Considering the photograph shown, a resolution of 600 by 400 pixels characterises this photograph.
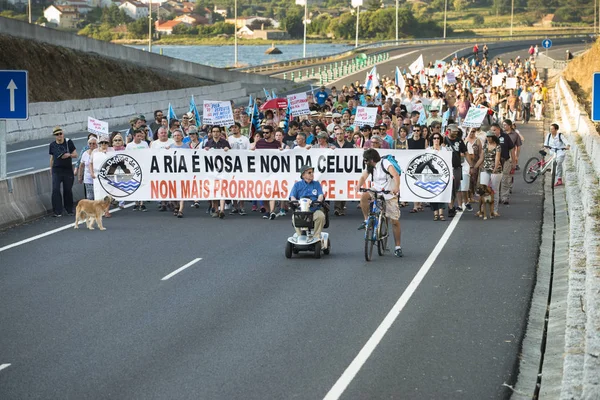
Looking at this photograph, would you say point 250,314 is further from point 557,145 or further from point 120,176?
point 557,145

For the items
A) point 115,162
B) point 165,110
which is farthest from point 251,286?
point 165,110

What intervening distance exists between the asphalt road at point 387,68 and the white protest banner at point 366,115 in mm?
9026

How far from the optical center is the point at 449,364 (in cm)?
1106

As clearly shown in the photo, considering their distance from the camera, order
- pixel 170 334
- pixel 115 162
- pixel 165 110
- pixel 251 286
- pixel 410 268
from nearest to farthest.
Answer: pixel 170 334 → pixel 251 286 → pixel 410 268 → pixel 115 162 → pixel 165 110

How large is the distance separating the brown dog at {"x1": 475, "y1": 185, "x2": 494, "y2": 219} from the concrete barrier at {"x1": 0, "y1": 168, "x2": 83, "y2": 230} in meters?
8.53

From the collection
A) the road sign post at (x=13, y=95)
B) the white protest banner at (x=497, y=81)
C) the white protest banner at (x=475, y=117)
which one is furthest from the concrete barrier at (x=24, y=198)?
the white protest banner at (x=497, y=81)

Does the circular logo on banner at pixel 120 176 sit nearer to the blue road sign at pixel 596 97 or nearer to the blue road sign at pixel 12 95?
the blue road sign at pixel 12 95

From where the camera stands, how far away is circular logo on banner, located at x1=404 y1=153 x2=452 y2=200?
22.3 meters

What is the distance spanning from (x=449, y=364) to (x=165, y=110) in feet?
145

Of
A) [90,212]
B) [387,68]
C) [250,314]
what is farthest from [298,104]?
[387,68]

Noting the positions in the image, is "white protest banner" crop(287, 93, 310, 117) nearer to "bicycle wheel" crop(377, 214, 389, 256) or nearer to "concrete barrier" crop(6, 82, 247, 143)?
"concrete barrier" crop(6, 82, 247, 143)

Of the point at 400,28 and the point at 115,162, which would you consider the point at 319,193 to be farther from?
the point at 400,28

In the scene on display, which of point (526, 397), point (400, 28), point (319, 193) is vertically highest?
point (400, 28)

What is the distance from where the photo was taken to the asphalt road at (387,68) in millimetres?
33188
